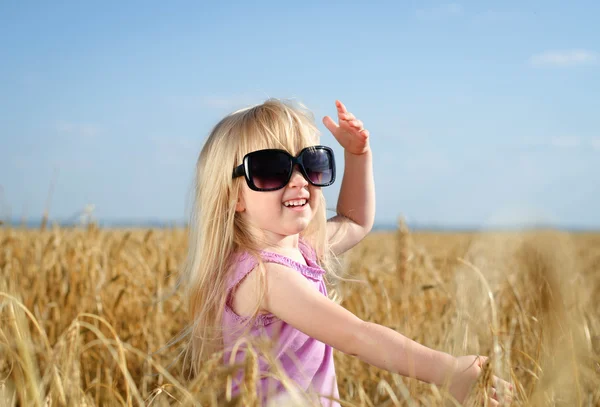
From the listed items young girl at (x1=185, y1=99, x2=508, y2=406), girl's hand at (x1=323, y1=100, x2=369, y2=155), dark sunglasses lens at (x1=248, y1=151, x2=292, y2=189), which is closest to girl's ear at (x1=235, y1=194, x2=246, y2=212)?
young girl at (x1=185, y1=99, x2=508, y2=406)

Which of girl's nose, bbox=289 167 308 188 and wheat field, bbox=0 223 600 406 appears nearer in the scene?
wheat field, bbox=0 223 600 406

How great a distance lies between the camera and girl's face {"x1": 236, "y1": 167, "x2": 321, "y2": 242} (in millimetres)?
1649

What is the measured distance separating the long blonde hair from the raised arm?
0.68 ft

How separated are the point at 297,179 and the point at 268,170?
85mm

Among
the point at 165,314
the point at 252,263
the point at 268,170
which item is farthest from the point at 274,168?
the point at 165,314

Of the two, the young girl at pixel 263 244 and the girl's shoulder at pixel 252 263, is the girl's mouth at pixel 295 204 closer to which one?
the young girl at pixel 263 244

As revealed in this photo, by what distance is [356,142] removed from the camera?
1.98 meters

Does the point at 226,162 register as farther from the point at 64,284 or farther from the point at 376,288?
the point at 376,288

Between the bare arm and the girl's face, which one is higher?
the girl's face

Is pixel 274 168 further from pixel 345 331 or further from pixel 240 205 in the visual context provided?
pixel 345 331

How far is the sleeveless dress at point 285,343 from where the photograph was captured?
160 centimetres

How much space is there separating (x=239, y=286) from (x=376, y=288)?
1.70 metres

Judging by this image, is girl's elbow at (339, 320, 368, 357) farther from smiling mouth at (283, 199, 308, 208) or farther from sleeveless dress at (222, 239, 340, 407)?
smiling mouth at (283, 199, 308, 208)

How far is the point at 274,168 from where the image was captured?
1621 millimetres
